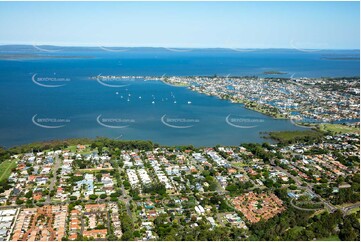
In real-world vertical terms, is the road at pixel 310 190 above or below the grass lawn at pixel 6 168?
above

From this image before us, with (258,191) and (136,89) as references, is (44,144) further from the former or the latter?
(136,89)

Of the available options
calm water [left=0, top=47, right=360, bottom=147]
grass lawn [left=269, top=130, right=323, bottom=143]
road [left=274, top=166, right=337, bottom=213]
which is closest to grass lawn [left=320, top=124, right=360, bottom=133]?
grass lawn [left=269, top=130, right=323, bottom=143]

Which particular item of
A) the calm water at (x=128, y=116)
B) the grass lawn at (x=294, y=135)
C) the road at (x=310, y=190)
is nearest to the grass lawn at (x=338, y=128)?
the grass lawn at (x=294, y=135)

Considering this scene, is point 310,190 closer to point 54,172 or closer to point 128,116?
point 54,172

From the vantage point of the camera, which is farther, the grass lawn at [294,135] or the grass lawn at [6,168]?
the grass lawn at [294,135]

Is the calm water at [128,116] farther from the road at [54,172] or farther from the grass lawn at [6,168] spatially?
the road at [54,172]

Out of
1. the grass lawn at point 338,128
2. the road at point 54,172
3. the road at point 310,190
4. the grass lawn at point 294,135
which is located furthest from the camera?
the grass lawn at point 338,128
